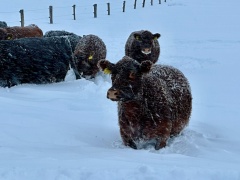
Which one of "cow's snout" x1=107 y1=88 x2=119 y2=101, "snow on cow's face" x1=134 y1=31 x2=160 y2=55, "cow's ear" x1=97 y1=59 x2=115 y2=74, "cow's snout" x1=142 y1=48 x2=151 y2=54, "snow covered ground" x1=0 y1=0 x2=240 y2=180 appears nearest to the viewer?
"snow covered ground" x1=0 y1=0 x2=240 y2=180

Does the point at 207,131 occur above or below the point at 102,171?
below

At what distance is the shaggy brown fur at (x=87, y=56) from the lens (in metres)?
9.49

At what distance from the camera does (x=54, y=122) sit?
17.3ft

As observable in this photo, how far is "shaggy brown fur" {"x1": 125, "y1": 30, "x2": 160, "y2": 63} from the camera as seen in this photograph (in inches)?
365

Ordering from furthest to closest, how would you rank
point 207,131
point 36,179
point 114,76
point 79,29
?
point 79,29
point 207,131
point 114,76
point 36,179

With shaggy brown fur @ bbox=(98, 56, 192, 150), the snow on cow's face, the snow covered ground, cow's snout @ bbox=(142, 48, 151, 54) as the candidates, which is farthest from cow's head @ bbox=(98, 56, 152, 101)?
the snow on cow's face

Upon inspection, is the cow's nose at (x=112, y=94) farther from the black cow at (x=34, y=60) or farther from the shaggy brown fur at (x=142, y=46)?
the shaggy brown fur at (x=142, y=46)

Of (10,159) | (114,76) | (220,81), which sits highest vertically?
(114,76)

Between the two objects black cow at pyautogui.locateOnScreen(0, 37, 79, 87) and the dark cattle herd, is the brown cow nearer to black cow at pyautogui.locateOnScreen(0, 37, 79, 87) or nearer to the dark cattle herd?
black cow at pyautogui.locateOnScreen(0, 37, 79, 87)

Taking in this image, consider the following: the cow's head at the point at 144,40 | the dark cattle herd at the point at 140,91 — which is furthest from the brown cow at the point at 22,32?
the cow's head at the point at 144,40

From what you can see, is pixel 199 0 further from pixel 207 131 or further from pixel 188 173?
pixel 188 173

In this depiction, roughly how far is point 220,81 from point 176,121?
15.6 feet

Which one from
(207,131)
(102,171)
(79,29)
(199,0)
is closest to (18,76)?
(207,131)

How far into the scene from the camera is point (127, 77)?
13.8ft
